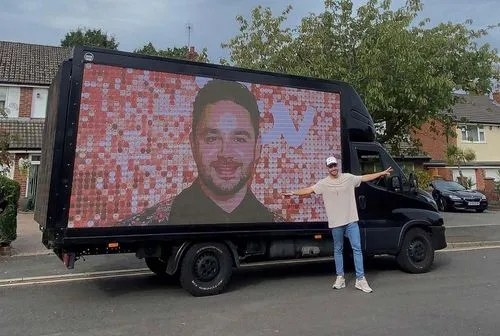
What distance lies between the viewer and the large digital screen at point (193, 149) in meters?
6.07

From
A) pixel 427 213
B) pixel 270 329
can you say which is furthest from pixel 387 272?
pixel 270 329

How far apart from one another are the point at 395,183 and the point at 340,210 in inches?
67.5

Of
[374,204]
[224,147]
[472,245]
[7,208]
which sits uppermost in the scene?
[224,147]

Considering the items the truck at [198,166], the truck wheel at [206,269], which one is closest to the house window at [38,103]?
the truck at [198,166]

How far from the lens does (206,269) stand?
674cm

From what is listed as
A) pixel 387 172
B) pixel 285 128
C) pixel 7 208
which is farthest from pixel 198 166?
pixel 7 208

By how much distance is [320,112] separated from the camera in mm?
7734

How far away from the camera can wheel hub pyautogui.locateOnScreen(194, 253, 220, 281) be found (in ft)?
21.9

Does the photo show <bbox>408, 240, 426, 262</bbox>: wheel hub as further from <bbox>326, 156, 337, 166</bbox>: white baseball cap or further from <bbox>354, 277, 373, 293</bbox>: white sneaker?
<bbox>326, 156, 337, 166</bbox>: white baseball cap

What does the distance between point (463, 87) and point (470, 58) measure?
0.92 meters

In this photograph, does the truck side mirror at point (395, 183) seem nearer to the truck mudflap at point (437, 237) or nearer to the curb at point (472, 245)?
the truck mudflap at point (437, 237)

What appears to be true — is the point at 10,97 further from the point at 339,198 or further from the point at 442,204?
the point at 442,204

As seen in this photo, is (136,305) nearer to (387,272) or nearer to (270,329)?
(270,329)

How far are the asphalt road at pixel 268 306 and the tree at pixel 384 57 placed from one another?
6276mm
